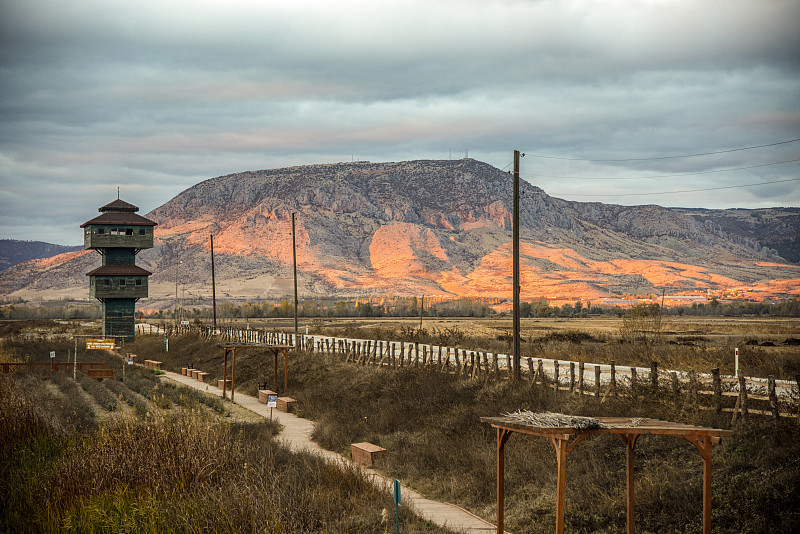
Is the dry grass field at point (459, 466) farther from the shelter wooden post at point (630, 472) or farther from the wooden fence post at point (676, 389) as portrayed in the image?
the shelter wooden post at point (630, 472)

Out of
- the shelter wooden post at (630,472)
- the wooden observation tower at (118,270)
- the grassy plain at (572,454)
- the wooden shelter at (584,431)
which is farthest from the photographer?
the wooden observation tower at (118,270)

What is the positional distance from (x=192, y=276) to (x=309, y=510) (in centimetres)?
19212

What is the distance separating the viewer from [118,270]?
6594cm

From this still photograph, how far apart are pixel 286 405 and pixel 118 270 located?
3998cm

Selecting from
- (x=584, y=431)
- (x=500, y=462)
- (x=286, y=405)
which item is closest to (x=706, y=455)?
(x=584, y=431)

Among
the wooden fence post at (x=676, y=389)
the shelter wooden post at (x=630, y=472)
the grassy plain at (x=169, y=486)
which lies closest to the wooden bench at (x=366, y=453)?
the grassy plain at (x=169, y=486)

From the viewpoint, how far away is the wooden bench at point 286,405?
32.6m

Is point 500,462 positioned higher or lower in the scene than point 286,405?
higher

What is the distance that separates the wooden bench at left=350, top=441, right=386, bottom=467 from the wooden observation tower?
49990mm

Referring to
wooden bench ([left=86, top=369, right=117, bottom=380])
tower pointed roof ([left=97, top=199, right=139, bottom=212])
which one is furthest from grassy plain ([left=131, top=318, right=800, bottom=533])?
tower pointed roof ([left=97, top=199, right=139, bottom=212])

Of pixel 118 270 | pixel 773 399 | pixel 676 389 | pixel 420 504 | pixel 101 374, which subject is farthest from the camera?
pixel 118 270

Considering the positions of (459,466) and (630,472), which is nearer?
(630,472)

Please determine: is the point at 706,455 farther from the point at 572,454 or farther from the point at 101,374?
the point at 101,374

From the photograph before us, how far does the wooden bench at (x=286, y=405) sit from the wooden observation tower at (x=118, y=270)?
3755 cm
